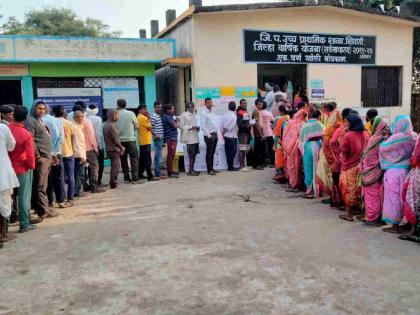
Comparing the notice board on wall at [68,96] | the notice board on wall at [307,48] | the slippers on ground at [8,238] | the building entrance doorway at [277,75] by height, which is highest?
the notice board on wall at [307,48]

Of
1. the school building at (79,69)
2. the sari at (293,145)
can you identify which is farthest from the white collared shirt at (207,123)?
the school building at (79,69)

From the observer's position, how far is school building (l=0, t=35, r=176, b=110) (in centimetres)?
970

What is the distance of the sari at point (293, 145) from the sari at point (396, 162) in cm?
234

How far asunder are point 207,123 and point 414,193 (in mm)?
5275

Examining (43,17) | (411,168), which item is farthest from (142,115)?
(43,17)

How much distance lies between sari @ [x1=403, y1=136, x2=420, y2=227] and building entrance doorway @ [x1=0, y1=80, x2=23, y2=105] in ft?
29.6

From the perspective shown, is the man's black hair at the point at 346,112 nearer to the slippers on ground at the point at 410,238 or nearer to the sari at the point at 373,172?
the sari at the point at 373,172

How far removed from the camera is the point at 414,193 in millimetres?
4676

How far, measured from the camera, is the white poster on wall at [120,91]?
10750 mm

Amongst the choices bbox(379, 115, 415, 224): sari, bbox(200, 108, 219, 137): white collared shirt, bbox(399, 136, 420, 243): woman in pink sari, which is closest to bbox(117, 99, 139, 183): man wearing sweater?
bbox(200, 108, 219, 137): white collared shirt

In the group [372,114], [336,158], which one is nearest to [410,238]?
[336,158]

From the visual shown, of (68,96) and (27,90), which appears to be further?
(68,96)

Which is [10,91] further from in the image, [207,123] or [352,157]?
[352,157]

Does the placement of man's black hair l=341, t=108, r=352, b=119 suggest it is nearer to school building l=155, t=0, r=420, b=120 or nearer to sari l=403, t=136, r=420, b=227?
sari l=403, t=136, r=420, b=227
